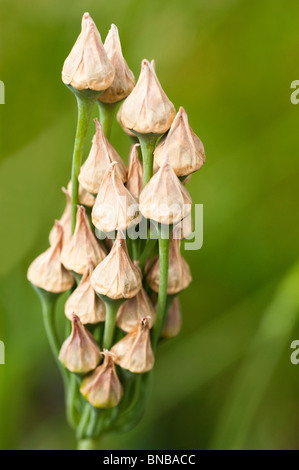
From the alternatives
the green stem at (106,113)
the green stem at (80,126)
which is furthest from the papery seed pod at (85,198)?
the green stem at (106,113)

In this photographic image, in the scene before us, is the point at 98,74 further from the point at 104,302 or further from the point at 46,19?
the point at 46,19

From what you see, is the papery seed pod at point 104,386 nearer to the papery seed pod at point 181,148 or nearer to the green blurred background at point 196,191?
the papery seed pod at point 181,148

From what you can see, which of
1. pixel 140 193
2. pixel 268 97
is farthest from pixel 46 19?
pixel 140 193

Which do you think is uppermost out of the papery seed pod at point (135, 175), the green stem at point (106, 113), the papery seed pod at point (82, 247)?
the green stem at point (106, 113)

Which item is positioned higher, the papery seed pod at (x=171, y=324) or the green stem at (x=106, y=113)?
the green stem at (x=106, y=113)

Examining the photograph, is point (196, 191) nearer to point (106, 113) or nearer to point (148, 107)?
point (106, 113)
